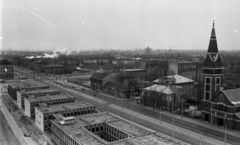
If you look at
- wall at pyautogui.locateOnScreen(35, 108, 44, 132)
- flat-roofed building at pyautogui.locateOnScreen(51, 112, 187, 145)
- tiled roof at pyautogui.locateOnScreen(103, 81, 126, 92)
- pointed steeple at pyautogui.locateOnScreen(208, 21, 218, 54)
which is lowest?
wall at pyautogui.locateOnScreen(35, 108, 44, 132)

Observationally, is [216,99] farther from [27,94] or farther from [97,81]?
[97,81]

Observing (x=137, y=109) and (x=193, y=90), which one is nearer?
(x=137, y=109)

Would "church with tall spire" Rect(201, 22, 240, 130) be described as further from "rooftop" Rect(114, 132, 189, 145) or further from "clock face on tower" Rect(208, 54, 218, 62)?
"rooftop" Rect(114, 132, 189, 145)

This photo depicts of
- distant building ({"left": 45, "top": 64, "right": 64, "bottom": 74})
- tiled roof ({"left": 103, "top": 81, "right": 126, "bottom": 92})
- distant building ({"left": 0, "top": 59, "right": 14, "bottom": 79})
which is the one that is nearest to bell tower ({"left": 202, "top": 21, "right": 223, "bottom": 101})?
tiled roof ({"left": 103, "top": 81, "right": 126, "bottom": 92})

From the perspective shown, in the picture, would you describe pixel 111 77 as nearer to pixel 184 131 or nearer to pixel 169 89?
pixel 169 89

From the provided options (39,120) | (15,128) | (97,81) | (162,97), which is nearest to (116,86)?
(97,81)

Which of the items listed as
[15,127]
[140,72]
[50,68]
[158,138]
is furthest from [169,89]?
[50,68]
